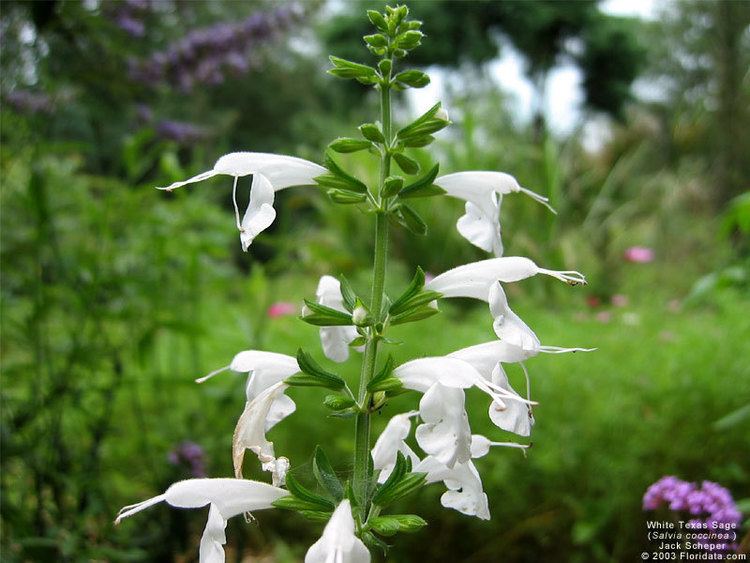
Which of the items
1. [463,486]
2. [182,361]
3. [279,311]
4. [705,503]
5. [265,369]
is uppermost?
[265,369]

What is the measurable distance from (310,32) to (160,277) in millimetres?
15659

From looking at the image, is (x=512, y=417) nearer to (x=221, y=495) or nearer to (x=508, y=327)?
(x=508, y=327)

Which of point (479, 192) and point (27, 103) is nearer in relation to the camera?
point (479, 192)

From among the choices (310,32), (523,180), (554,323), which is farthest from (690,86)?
(554,323)

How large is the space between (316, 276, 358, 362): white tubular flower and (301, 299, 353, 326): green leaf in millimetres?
71

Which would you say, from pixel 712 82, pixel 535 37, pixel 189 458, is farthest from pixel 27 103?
pixel 535 37

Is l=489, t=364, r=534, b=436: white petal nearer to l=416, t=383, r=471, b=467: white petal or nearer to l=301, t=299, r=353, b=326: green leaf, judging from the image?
l=416, t=383, r=471, b=467: white petal

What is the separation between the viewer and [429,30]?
49.5 ft

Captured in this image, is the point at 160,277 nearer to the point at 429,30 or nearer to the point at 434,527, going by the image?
the point at 434,527

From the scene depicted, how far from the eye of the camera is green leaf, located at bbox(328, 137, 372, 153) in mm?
789

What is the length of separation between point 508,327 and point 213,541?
360 mm

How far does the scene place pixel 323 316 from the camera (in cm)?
76

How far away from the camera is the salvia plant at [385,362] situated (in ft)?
2.31

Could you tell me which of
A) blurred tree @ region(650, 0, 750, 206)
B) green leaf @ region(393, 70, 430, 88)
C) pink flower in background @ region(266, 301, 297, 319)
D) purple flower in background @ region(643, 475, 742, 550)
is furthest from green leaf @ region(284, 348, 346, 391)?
blurred tree @ region(650, 0, 750, 206)
